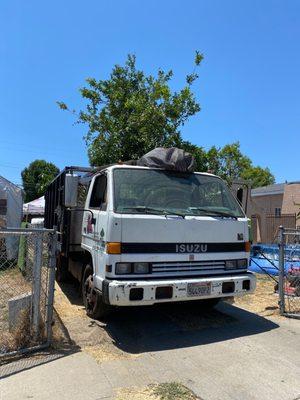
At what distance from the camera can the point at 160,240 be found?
609 centimetres

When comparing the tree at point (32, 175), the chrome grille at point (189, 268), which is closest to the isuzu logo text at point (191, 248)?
the chrome grille at point (189, 268)

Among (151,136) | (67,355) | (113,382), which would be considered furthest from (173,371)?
(151,136)

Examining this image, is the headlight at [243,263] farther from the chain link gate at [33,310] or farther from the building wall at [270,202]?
the building wall at [270,202]

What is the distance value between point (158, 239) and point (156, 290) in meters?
0.68

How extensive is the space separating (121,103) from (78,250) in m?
10.1

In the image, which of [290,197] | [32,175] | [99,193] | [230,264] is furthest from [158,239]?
[32,175]

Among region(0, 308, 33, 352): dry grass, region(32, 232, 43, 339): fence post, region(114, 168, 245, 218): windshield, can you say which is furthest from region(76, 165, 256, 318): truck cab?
region(0, 308, 33, 352): dry grass

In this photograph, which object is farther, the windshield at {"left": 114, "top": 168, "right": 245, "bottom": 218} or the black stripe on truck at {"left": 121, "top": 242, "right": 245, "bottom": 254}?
the windshield at {"left": 114, "top": 168, "right": 245, "bottom": 218}

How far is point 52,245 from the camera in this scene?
5887 mm

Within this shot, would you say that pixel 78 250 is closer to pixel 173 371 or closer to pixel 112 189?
pixel 112 189

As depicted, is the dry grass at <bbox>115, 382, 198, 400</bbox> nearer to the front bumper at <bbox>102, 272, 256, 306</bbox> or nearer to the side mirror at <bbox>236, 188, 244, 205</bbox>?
the front bumper at <bbox>102, 272, 256, 306</bbox>

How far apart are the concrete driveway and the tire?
Answer: 0.62 feet

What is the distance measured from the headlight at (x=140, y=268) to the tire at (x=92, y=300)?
2.53 feet

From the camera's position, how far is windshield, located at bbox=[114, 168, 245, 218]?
633cm
